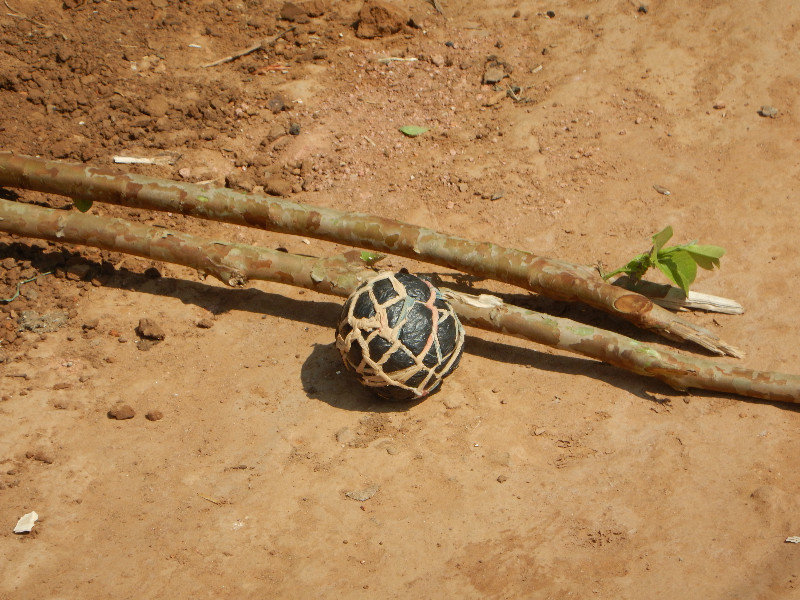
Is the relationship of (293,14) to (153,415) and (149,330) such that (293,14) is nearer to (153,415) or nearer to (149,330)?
(149,330)

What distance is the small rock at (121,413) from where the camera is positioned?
504 cm

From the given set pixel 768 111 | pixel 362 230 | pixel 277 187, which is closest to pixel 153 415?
pixel 362 230

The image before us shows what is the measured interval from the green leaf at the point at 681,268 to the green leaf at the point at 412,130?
112 inches

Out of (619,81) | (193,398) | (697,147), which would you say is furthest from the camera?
(619,81)

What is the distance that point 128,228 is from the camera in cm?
564

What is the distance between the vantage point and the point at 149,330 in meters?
5.58

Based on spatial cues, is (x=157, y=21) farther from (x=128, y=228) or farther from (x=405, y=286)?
(x=405, y=286)

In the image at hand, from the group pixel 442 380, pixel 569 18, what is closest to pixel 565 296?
pixel 442 380

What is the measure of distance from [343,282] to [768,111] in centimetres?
438

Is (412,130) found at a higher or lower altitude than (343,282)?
higher

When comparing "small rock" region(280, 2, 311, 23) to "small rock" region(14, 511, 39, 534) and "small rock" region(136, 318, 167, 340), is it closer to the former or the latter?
"small rock" region(136, 318, 167, 340)

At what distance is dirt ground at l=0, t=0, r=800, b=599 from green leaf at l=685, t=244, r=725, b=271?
0.65m

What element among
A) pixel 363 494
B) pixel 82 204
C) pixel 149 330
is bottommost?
pixel 149 330

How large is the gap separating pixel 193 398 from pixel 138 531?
1.05 meters
